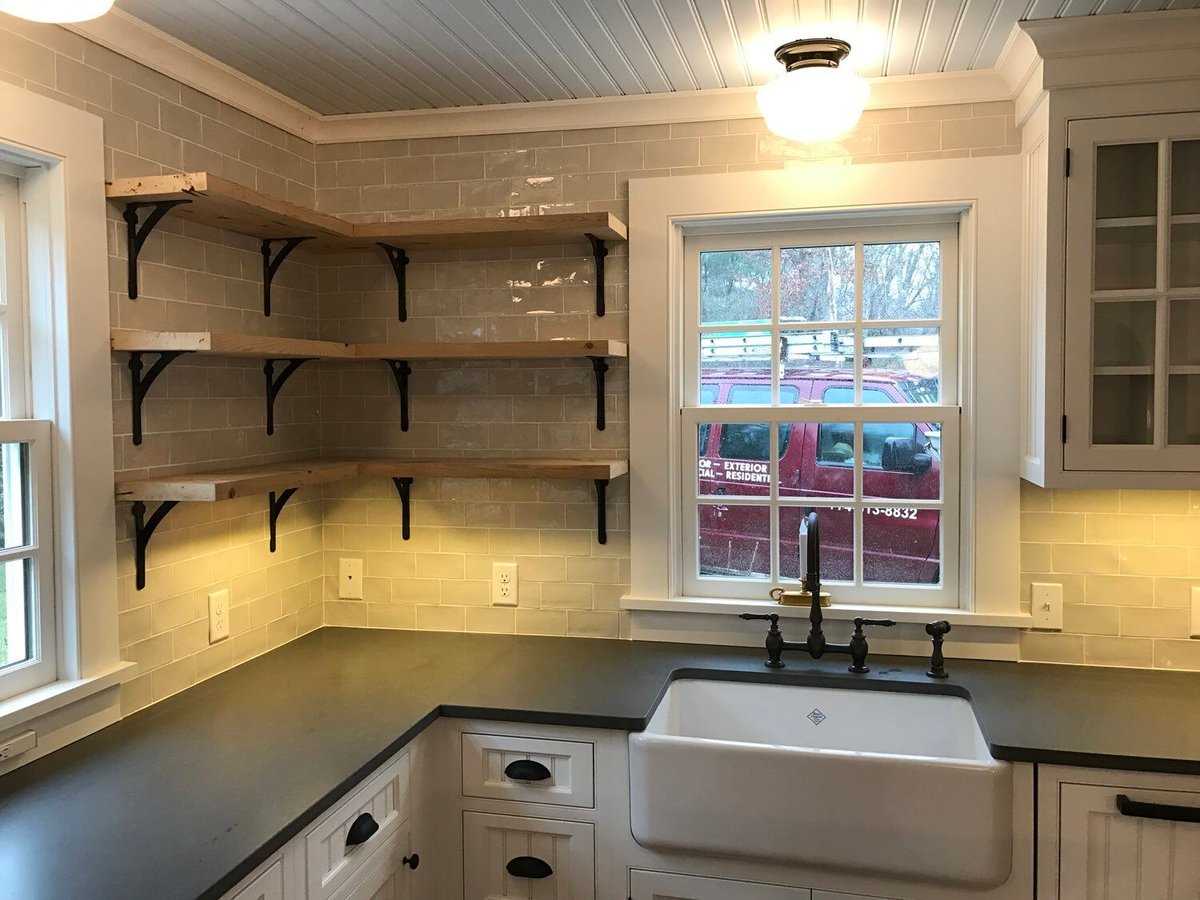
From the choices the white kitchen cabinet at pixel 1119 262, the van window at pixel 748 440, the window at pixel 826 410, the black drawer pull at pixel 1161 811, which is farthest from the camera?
the van window at pixel 748 440

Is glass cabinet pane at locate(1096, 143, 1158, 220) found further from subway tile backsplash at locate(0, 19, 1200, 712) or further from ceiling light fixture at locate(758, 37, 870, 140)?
ceiling light fixture at locate(758, 37, 870, 140)

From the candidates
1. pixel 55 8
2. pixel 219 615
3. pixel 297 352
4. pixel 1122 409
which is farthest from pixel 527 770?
pixel 55 8

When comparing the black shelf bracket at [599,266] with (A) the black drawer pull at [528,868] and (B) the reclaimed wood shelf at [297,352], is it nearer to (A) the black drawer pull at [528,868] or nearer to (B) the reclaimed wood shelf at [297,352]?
(B) the reclaimed wood shelf at [297,352]

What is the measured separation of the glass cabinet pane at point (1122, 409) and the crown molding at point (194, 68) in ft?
7.11

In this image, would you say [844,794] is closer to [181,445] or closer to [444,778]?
[444,778]

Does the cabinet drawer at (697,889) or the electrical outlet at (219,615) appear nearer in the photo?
the cabinet drawer at (697,889)

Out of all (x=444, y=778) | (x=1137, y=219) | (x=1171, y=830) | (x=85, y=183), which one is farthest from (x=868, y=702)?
(x=85, y=183)

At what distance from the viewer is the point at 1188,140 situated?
2068 millimetres

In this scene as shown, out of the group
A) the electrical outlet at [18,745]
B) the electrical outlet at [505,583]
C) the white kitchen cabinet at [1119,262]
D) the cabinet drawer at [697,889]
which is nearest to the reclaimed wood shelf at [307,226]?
the electrical outlet at [505,583]

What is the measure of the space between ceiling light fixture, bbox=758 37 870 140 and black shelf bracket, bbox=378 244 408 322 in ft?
3.68

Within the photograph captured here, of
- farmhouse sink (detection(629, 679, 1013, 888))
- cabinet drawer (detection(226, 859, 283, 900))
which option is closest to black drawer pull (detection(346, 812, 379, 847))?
cabinet drawer (detection(226, 859, 283, 900))

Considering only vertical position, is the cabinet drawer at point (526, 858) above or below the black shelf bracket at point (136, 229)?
below

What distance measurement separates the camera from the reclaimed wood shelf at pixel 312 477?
2.01 meters

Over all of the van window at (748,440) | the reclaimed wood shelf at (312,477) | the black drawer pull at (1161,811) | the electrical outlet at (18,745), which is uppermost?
the van window at (748,440)
